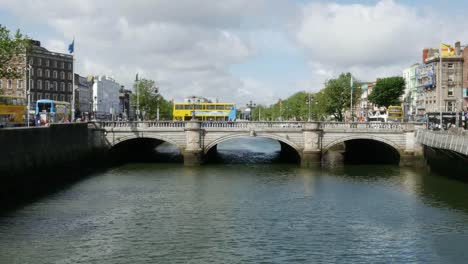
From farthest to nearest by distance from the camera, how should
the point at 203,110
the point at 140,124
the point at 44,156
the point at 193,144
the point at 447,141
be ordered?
1. the point at 203,110
2. the point at 140,124
3. the point at 193,144
4. the point at 44,156
5. the point at 447,141

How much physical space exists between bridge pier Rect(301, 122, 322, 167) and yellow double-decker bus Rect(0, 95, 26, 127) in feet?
103

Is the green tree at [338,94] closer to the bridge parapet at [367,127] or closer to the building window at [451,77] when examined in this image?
the building window at [451,77]

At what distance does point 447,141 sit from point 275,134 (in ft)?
68.9

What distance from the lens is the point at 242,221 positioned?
32.1 m

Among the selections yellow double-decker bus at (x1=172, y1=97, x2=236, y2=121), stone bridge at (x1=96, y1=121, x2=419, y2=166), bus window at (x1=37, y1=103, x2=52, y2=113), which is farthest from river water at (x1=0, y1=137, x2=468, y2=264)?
yellow double-decker bus at (x1=172, y1=97, x2=236, y2=121)

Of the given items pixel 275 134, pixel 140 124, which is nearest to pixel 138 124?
pixel 140 124

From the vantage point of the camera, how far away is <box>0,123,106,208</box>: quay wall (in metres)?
39.1

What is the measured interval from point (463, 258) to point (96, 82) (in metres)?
157

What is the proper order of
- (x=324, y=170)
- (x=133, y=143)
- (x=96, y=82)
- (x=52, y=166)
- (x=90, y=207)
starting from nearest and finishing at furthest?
(x=90, y=207) < (x=52, y=166) < (x=324, y=170) < (x=133, y=143) < (x=96, y=82)

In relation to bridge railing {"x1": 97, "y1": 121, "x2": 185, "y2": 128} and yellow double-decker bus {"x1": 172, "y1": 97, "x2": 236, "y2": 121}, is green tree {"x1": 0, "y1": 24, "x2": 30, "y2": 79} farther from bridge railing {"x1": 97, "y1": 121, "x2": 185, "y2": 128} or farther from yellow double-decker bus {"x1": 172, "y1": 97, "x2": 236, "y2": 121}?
yellow double-decker bus {"x1": 172, "y1": 97, "x2": 236, "y2": 121}

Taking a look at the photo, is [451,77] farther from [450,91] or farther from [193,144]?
[193,144]

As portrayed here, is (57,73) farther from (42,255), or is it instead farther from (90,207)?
(42,255)

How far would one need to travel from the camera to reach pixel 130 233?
95.3ft

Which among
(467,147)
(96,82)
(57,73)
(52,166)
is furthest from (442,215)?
(96,82)
